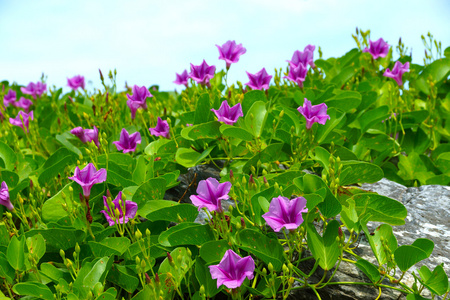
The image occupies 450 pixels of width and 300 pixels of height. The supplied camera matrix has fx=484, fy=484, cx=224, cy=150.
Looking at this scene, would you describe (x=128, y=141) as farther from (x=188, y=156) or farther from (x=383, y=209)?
(x=383, y=209)

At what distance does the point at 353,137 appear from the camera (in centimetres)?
341

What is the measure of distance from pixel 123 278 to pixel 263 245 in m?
0.66

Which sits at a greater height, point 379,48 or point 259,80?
point 379,48

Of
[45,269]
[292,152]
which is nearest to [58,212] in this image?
[45,269]

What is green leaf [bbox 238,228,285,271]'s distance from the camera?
2.05m

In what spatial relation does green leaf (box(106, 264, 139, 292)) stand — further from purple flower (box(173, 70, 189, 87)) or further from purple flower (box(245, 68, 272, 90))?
purple flower (box(173, 70, 189, 87))

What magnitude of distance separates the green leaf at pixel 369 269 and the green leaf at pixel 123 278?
3.22 ft

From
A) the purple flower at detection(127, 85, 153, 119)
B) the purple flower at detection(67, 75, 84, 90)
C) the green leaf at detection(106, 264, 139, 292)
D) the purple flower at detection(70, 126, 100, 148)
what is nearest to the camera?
the green leaf at detection(106, 264, 139, 292)

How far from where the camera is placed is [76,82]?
5633mm

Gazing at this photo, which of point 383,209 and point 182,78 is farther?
point 182,78

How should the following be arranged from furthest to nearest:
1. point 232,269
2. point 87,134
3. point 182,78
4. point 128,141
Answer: point 182,78
point 87,134
point 128,141
point 232,269

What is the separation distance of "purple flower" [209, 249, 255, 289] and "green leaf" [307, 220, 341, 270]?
13.5 inches

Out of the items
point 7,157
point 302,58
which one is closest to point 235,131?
point 302,58

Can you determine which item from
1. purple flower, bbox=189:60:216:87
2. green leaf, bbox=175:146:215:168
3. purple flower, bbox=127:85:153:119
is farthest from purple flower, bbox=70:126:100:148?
purple flower, bbox=189:60:216:87
